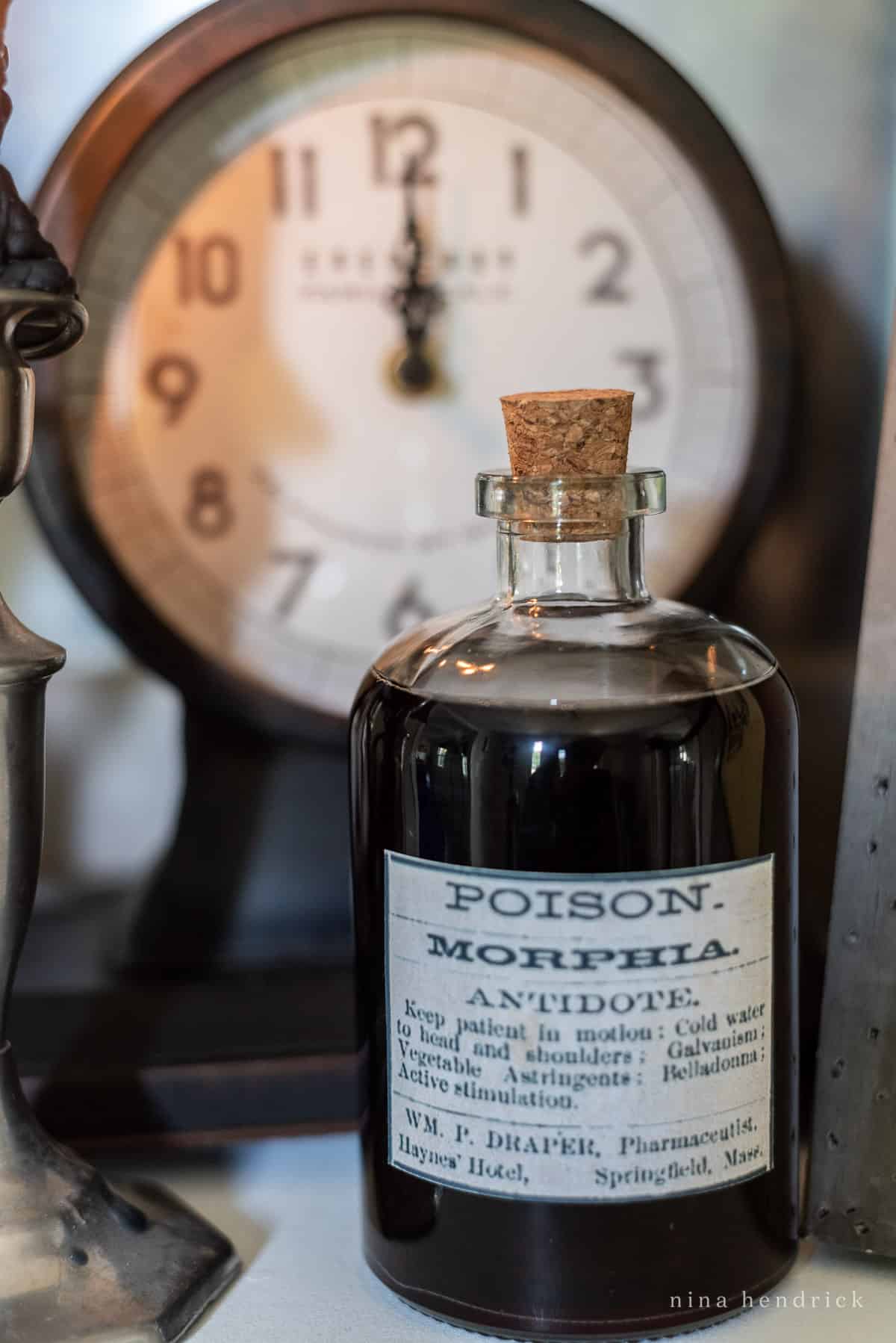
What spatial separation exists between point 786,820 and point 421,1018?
13 centimetres

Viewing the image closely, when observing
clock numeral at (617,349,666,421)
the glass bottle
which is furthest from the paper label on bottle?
clock numeral at (617,349,666,421)

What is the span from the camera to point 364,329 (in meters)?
0.62

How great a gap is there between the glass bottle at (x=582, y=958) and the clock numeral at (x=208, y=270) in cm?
19

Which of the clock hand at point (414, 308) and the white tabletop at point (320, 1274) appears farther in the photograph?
the clock hand at point (414, 308)

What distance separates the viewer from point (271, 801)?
639 mm

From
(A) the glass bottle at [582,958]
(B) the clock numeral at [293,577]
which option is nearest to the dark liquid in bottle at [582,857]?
(A) the glass bottle at [582,958]

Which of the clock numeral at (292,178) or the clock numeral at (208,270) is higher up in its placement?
the clock numeral at (292,178)

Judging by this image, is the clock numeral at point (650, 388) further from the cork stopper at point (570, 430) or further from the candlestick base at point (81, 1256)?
the candlestick base at point (81, 1256)

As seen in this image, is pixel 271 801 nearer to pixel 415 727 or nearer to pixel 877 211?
pixel 415 727

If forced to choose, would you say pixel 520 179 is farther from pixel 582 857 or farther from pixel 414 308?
pixel 582 857

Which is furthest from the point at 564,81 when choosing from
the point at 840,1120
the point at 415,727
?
the point at 840,1120

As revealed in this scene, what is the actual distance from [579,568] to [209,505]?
0.19m

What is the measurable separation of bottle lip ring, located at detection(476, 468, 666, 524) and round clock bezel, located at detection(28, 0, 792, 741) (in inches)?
6.8

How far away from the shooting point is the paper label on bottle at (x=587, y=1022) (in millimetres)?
436
